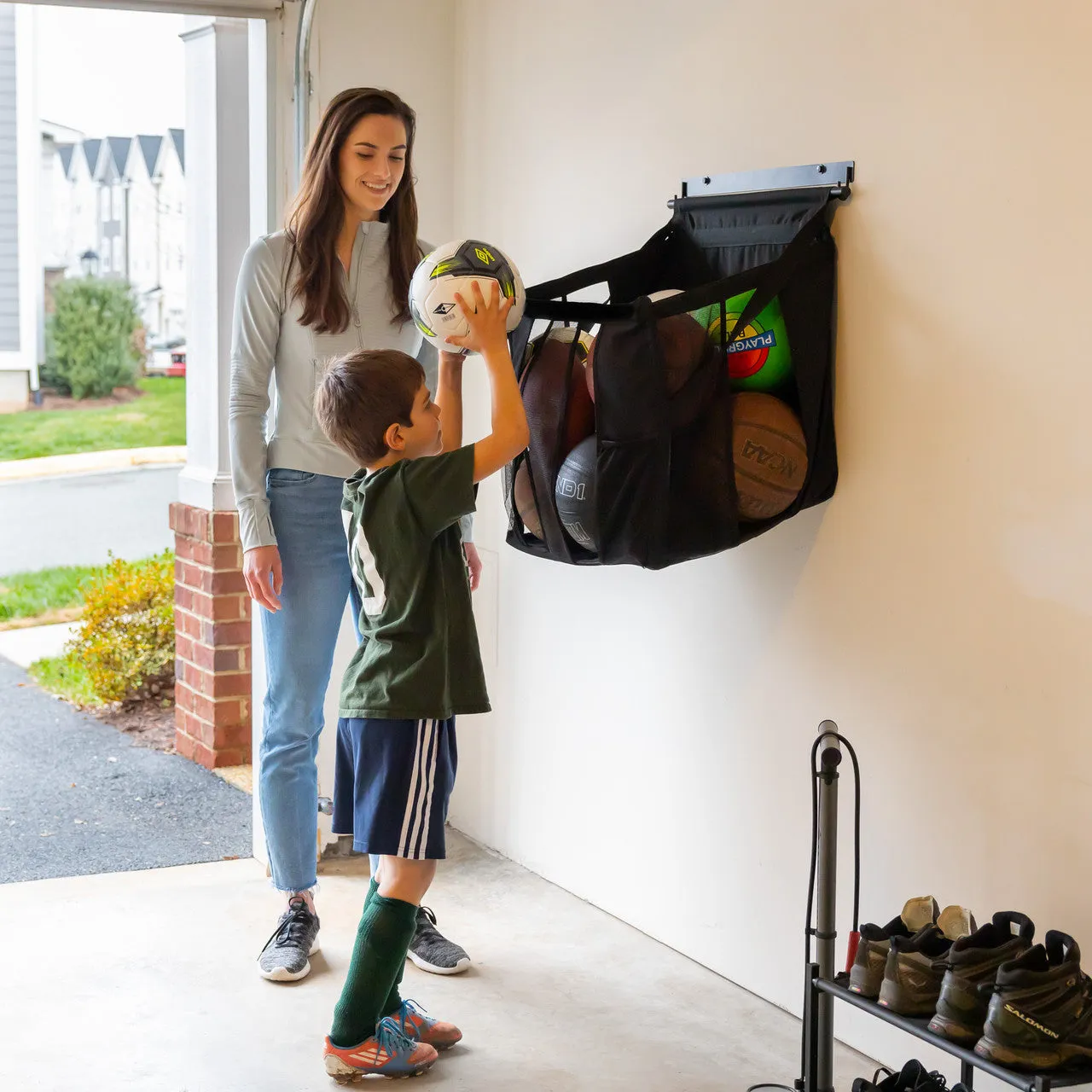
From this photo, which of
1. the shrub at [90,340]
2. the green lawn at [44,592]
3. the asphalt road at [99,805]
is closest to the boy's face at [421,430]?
the asphalt road at [99,805]

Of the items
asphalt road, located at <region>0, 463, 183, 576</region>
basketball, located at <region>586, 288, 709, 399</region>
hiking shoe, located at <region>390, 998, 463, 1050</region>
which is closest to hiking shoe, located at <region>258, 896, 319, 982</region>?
hiking shoe, located at <region>390, 998, 463, 1050</region>

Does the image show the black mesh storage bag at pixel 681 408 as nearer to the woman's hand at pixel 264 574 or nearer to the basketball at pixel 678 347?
the basketball at pixel 678 347

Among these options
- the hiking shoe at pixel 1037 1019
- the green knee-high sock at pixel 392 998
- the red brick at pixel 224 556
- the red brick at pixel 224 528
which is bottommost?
the green knee-high sock at pixel 392 998

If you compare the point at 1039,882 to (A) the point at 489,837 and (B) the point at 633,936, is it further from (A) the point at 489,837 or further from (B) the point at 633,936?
(A) the point at 489,837

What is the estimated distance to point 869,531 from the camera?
2287 millimetres

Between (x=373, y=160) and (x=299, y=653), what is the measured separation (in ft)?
3.15

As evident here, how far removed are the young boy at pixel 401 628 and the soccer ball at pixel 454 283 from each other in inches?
0.8

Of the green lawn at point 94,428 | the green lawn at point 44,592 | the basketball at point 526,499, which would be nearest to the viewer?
the basketball at point 526,499

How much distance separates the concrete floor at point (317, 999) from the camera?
227 centimetres

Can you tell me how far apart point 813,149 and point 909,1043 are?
1515 mm

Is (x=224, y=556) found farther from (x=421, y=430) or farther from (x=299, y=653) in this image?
(x=421, y=430)

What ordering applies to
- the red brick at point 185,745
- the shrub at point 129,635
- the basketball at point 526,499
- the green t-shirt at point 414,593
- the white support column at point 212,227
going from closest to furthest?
1. the green t-shirt at point 414,593
2. the basketball at point 526,499
3. the white support column at point 212,227
4. the red brick at point 185,745
5. the shrub at point 129,635

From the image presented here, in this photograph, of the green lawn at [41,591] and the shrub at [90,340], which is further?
the shrub at [90,340]

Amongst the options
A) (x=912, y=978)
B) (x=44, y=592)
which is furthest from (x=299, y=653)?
(x=44, y=592)
